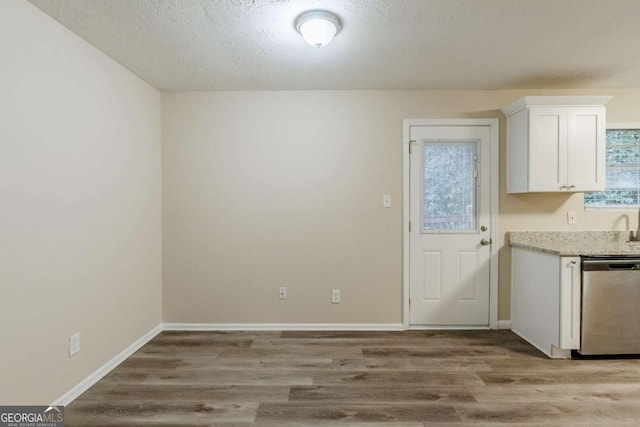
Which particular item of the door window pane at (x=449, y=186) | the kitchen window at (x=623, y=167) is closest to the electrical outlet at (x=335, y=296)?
the door window pane at (x=449, y=186)

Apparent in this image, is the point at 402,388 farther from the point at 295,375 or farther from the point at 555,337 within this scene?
the point at 555,337

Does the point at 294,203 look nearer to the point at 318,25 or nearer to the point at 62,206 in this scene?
the point at 318,25

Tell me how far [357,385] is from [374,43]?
2395 millimetres

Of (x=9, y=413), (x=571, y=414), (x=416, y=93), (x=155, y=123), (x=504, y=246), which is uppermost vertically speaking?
(x=416, y=93)

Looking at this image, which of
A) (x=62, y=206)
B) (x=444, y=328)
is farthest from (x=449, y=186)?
(x=62, y=206)

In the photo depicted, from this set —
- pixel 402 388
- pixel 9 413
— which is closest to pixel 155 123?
pixel 9 413

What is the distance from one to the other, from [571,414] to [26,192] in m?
3.38

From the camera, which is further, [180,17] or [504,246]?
[504,246]

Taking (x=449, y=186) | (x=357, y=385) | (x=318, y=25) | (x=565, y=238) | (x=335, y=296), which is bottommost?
(x=357, y=385)

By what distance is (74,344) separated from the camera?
2.13m

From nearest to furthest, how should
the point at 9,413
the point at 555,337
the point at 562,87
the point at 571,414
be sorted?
the point at 9,413
the point at 571,414
the point at 555,337
the point at 562,87

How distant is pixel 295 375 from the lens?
238cm

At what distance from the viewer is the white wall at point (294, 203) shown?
324cm

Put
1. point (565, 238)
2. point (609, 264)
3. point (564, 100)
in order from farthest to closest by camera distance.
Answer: point (565, 238)
point (564, 100)
point (609, 264)
